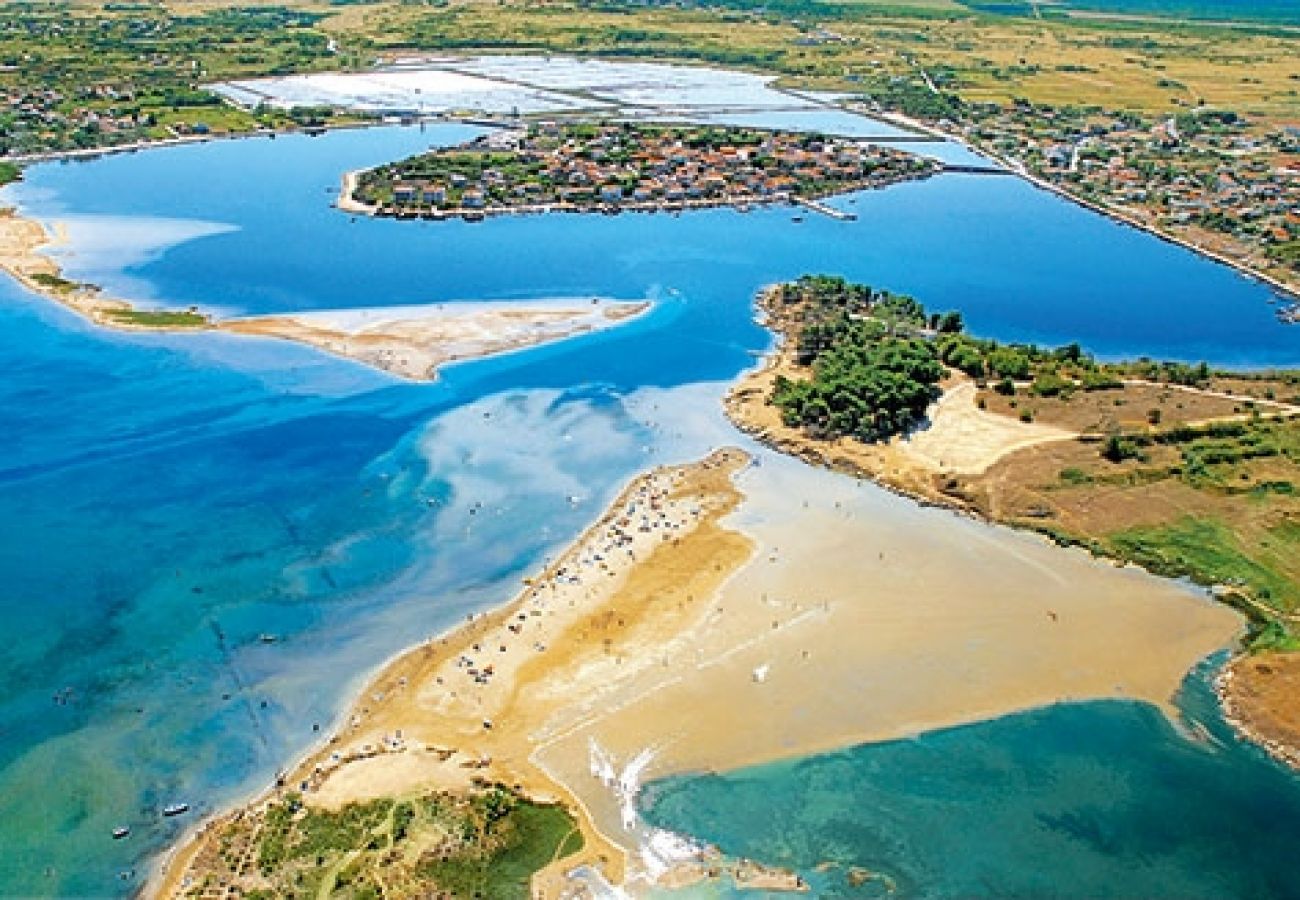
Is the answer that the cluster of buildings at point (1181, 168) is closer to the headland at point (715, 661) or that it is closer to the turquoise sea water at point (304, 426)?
the turquoise sea water at point (304, 426)

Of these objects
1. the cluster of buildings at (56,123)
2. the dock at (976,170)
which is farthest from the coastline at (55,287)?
the dock at (976,170)

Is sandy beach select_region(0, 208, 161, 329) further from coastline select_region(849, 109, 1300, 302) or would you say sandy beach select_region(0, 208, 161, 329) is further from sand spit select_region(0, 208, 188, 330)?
coastline select_region(849, 109, 1300, 302)

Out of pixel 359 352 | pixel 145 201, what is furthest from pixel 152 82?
pixel 359 352

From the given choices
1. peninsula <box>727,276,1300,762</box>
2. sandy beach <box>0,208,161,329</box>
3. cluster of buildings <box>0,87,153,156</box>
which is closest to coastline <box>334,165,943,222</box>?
sandy beach <box>0,208,161,329</box>

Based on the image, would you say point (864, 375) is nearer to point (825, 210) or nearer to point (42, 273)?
point (825, 210)

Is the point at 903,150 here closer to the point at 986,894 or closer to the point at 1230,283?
the point at 1230,283
